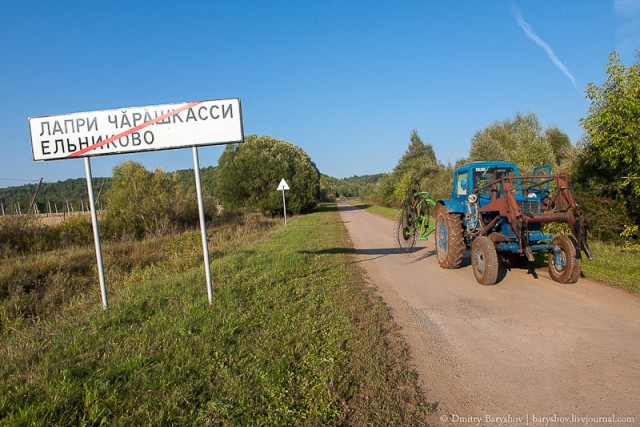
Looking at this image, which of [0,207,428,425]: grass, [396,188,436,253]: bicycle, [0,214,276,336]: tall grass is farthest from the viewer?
[396,188,436,253]: bicycle

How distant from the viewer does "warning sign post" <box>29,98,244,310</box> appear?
5.69m

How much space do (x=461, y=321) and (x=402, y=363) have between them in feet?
5.43

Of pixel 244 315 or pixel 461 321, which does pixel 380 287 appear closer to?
pixel 461 321

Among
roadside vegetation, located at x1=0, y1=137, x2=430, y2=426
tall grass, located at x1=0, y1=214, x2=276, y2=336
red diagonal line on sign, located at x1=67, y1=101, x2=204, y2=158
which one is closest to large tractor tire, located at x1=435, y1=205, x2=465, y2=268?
roadside vegetation, located at x1=0, y1=137, x2=430, y2=426

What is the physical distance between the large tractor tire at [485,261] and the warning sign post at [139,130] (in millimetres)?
4942

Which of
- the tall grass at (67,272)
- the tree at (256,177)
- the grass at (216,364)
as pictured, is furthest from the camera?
the tree at (256,177)

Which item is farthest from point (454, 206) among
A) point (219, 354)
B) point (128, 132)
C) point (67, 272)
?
point (67, 272)

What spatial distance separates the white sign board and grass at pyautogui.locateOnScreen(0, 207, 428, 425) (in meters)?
2.57

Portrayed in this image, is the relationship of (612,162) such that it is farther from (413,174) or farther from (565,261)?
(413,174)

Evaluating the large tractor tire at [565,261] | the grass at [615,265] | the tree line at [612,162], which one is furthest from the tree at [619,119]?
the large tractor tire at [565,261]

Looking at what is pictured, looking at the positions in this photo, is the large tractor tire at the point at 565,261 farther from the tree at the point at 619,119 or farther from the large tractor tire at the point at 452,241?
the tree at the point at 619,119

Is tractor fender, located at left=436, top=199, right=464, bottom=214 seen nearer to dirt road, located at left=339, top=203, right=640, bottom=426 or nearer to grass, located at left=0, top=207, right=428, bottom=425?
dirt road, located at left=339, top=203, right=640, bottom=426

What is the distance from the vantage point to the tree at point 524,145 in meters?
20.4

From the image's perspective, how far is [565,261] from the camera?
6.66m
